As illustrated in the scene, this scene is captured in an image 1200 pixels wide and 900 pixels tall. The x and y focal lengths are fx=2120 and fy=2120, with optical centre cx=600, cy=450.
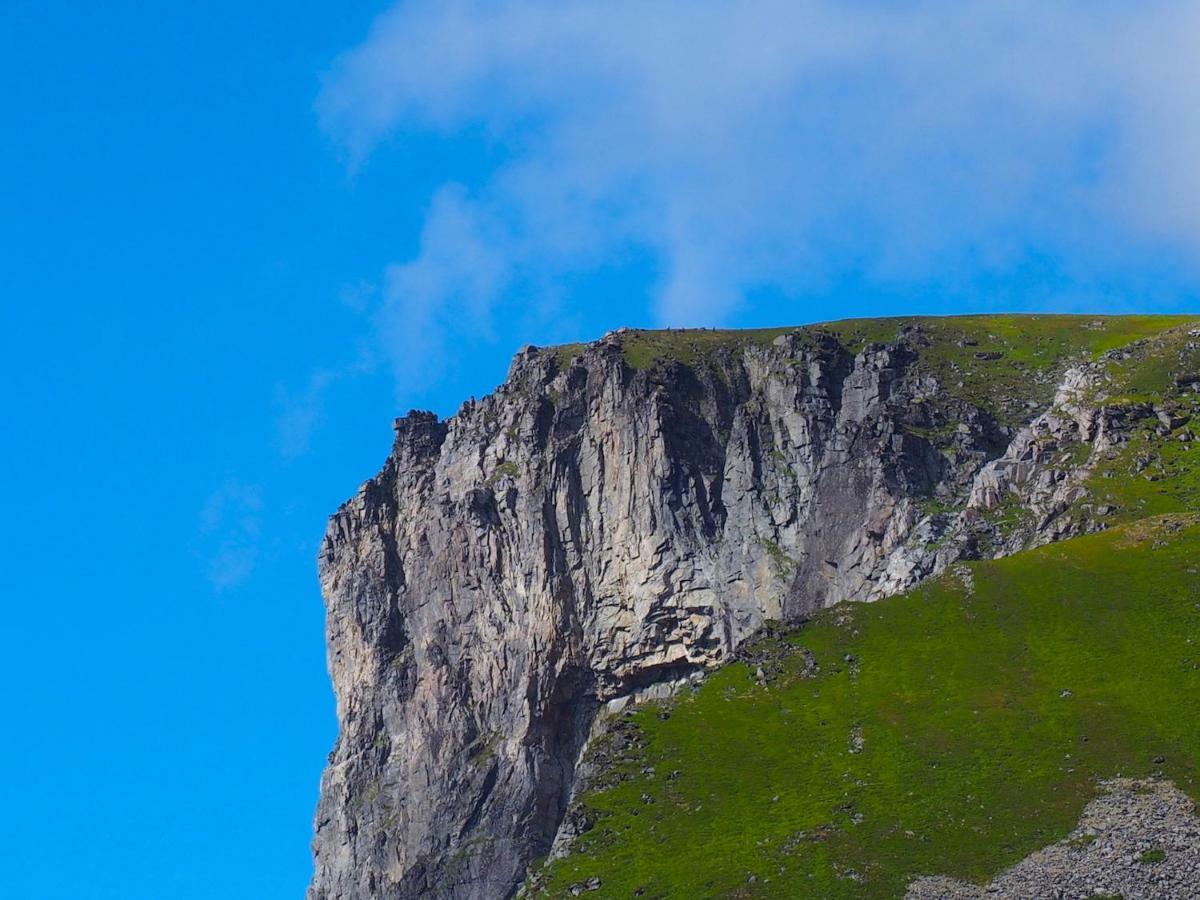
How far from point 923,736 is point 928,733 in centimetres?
42

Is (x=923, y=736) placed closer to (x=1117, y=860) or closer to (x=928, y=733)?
(x=928, y=733)

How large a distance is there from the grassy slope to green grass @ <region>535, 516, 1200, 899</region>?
16 cm

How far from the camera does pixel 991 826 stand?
127812mm

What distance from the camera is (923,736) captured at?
5610 inches

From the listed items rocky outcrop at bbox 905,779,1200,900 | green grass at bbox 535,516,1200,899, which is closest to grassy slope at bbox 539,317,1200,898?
green grass at bbox 535,516,1200,899

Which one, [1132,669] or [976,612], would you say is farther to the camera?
[976,612]

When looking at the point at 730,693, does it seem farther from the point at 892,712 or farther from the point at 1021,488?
the point at 1021,488

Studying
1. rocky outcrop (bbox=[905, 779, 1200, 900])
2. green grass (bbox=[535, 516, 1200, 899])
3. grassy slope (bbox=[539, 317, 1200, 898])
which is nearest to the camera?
rocky outcrop (bbox=[905, 779, 1200, 900])

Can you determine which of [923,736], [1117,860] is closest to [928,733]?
[923,736]

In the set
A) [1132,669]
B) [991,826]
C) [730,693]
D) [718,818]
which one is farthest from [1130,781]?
[730,693]

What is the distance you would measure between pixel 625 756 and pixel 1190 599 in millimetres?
41865

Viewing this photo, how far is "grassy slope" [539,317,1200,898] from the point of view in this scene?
129 m

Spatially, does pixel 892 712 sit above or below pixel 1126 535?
below

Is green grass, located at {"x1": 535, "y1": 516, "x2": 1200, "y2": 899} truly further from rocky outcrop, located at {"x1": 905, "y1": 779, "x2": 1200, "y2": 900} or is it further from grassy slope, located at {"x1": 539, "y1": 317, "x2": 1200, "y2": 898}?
rocky outcrop, located at {"x1": 905, "y1": 779, "x2": 1200, "y2": 900}
